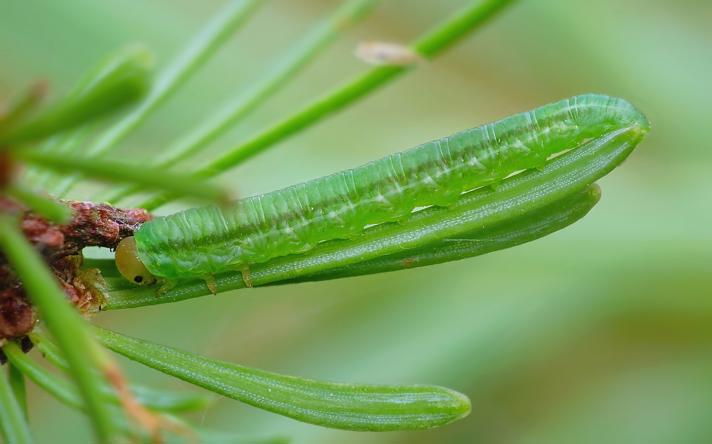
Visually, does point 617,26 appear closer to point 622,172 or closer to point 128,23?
point 622,172

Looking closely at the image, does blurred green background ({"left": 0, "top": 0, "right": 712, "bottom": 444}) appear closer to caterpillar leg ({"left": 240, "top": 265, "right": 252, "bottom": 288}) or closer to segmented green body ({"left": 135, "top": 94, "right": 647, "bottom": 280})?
segmented green body ({"left": 135, "top": 94, "right": 647, "bottom": 280})

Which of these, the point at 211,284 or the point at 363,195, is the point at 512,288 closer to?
the point at 363,195

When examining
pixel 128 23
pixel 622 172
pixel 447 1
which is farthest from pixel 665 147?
pixel 128 23

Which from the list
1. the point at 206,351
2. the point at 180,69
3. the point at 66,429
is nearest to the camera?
the point at 180,69

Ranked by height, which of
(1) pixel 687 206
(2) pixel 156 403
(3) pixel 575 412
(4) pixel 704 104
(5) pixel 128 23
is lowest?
(3) pixel 575 412

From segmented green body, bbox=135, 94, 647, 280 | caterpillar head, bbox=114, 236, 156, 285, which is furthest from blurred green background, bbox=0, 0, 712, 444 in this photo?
caterpillar head, bbox=114, 236, 156, 285

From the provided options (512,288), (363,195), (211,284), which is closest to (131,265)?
(211,284)
